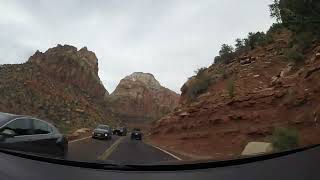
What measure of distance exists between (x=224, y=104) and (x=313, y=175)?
1453 inches

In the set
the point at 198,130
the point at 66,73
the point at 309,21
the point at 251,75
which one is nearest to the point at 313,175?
the point at 309,21

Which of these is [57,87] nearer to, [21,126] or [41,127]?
[41,127]

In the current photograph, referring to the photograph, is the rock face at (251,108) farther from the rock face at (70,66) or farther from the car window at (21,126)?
the rock face at (70,66)

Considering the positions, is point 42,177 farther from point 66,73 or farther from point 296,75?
point 66,73

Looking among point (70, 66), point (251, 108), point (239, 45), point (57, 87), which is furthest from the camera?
point (70, 66)

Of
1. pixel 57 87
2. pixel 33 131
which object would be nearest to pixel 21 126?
pixel 33 131

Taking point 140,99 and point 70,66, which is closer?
point 70,66

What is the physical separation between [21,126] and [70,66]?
93.2 m

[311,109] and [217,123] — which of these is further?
[217,123]

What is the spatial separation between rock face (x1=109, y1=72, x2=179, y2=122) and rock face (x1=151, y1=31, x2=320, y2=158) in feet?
325

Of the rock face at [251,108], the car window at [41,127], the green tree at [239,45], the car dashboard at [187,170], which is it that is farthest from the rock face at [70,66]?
the car dashboard at [187,170]

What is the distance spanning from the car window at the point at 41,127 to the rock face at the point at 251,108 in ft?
29.5

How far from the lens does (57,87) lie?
8750cm

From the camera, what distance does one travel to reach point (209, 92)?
165 ft
